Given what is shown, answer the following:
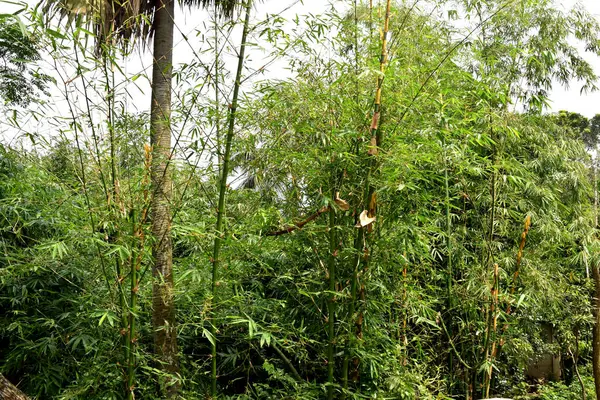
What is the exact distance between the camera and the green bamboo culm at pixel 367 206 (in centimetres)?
277

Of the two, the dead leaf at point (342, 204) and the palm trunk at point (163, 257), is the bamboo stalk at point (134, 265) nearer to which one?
the palm trunk at point (163, 257)

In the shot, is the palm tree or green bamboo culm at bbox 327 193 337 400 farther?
green bamboo culm at bbox 327 193 337 400

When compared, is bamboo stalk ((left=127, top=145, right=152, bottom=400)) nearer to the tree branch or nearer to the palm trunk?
the palm trunk

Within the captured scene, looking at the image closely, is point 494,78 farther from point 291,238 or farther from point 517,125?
point 291,238

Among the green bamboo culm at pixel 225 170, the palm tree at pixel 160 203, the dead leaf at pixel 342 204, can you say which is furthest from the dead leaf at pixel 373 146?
the palm tree at pixel 160 203

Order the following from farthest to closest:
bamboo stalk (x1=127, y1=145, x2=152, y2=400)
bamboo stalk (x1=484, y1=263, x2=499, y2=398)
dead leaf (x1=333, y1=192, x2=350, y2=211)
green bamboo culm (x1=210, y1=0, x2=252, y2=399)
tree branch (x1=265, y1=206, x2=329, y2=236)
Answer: bamboo stalk (x1=484, y1=263, x2=499, y2=398), tree branch (x1=265, y1=206, x2=329, y2=236), dead leaf (x1=333, y1=192, x2=350, y2=211), green bamboo culm (x1=210, y1=0, x2=252, y2=399), bamboo stalk (x1=127, y1=145, x2=152, y2=400)

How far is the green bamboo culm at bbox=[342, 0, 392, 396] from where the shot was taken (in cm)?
277

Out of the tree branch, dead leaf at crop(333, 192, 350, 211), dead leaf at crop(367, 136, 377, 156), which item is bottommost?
the tree branch

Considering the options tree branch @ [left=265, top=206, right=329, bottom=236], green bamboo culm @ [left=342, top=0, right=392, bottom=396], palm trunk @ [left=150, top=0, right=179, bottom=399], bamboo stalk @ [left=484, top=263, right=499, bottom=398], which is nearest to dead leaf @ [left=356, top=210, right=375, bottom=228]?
green bamboo culm @ [left=342, top=0, right=392, bottom=396]

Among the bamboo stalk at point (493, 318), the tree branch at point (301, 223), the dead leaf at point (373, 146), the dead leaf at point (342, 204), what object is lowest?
the bamboo stalk at point (493, 318)

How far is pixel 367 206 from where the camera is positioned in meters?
2.89

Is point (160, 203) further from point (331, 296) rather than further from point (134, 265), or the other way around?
point (331, 296)

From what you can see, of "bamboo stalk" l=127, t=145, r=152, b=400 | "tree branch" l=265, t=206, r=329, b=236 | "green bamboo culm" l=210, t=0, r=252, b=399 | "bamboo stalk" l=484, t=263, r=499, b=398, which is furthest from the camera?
"bamboo stalk" l=484, t=263, r=499, b=398

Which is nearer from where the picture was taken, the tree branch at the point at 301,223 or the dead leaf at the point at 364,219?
the dead leaf at the point at 364,219
